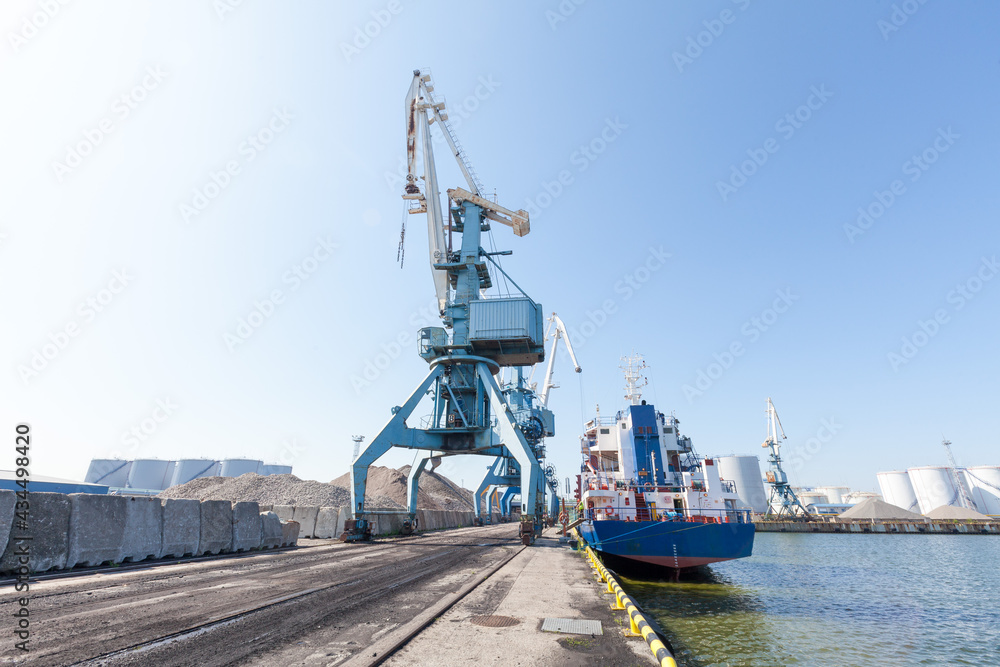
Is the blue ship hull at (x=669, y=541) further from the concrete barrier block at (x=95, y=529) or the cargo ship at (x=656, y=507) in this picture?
the concrete barrier block at (x=95, y=529)

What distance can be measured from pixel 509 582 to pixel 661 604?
684cm

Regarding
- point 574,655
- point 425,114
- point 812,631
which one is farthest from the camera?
point 425,114

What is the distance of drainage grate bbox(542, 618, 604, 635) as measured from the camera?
694cm

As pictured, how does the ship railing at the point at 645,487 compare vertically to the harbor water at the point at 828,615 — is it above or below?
above

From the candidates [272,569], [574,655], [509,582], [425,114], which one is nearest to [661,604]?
[509,582]

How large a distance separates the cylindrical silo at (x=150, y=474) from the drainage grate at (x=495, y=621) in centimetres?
Result: 16339

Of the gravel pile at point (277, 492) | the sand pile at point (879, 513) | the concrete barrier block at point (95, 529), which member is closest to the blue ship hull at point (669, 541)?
the concrete barrier block at point (95, 529)

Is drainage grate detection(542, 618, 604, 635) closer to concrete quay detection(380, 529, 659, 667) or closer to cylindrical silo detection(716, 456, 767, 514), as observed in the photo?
concrete quay detection(380, 529, 659, 667)

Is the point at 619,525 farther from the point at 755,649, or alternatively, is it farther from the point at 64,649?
the point at 64,649

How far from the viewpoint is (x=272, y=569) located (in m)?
12.7

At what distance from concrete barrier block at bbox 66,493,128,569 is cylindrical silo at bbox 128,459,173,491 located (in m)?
153

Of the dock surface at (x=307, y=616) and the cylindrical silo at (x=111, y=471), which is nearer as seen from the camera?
the dock surface at (x=307, y=616)

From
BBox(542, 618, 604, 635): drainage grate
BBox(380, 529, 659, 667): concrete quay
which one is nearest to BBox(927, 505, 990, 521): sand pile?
BBox(380, 529, 659, 667): concrete quay

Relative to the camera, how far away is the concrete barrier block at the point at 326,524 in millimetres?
24906
